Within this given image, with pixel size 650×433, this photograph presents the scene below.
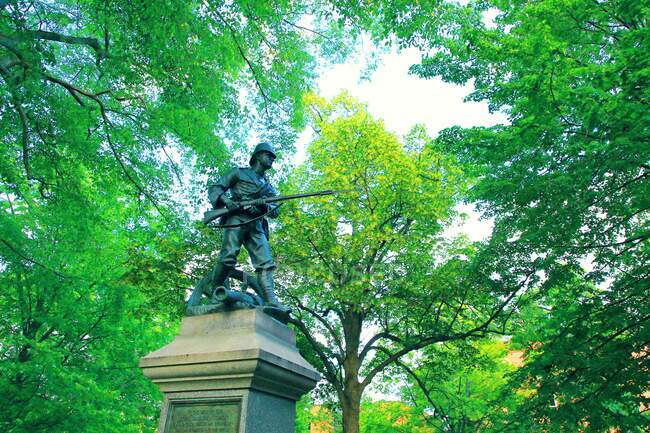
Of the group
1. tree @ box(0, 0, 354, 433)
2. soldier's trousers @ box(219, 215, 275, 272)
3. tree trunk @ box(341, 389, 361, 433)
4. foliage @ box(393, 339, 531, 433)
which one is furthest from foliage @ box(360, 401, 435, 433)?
soldier's trousers @ box(219, 215, 275, 272)

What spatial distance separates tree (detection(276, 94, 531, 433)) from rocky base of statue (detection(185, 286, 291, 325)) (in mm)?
7280

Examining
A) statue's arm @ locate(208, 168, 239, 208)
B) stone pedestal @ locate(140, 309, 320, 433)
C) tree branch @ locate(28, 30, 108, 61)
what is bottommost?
stone pedestal @ locate(140, 309, 320, 433)

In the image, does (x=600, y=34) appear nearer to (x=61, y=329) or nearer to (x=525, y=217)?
(x=525, y=217)

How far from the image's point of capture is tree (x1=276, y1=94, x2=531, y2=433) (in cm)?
1330

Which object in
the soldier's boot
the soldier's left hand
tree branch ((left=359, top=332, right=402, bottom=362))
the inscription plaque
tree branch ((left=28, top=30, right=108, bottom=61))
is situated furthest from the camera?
tree branch ((left=359, top=332, right=402, bottom=362))

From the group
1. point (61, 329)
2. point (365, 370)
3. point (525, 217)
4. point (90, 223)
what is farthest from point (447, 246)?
point (61, 329)

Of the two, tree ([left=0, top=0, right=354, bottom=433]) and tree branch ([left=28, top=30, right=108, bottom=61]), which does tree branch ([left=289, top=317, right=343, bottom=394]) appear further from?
tree branch ([left=28, top=30, right=108, bottom=61])

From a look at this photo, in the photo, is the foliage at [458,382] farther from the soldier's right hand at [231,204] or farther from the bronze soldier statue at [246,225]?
the soldier's right hand at [231,204]

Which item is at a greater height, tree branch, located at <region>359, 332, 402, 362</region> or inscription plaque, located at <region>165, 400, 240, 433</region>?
tree branch, located at <region>359, 332, 402, 362</region>

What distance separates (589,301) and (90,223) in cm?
1140

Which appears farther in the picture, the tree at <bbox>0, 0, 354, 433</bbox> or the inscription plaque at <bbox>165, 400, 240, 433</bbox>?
the tree at <bbox>0, 0, 354, 433</bbox>

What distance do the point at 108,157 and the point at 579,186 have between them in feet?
31.2

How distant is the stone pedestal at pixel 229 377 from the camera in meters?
4.39

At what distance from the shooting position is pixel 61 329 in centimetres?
1390
